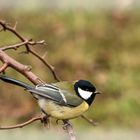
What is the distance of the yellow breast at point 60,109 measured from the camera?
2805mm

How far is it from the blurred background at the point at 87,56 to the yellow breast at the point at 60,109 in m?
2.31

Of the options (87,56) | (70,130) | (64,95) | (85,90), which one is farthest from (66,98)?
(87,56)

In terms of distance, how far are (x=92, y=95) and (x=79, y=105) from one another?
0.24 feet

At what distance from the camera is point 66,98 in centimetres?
294

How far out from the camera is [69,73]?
252 inches

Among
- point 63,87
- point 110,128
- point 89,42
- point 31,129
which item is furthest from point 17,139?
point 63,87

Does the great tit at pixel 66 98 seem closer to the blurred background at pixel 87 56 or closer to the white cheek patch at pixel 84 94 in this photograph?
the white cheek patch at pixel 84 94

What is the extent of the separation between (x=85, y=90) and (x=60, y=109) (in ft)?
0.49

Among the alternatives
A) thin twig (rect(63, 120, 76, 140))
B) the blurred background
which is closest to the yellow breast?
thin twig (rect(63, 120, 76, 140))

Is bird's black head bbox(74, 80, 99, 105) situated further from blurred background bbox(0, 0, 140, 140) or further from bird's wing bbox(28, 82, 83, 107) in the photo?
blurred background bbox(0, 0, 140, 140)

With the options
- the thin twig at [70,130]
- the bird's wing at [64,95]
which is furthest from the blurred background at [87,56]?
the thin twig at [70,130]

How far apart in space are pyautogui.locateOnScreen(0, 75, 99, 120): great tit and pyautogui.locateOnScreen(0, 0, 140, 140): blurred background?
228cm

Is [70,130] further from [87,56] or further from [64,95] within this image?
[87,56]

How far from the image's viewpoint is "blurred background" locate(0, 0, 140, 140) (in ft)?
18.6
